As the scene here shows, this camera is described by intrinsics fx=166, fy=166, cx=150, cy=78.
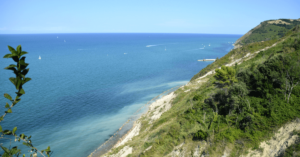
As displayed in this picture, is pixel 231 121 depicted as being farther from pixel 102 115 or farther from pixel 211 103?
pixel 102 115

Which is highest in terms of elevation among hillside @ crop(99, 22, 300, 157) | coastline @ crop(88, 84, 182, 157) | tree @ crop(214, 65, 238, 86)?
tree @ crop(214, 65, 238, 86)

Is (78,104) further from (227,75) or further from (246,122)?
(246,122)

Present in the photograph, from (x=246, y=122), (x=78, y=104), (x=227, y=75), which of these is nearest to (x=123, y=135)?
(x=78, y=104)

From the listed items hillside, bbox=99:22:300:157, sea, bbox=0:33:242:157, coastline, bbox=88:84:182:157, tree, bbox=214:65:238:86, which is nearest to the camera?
hillside, bbox=99:22:300:157

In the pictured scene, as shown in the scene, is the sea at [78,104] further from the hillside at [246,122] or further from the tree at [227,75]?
the tree at [227,75]

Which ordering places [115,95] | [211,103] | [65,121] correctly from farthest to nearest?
1. [115,95]
2. [65,121]
3. [211,103]

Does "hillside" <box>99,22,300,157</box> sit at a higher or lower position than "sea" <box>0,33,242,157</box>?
higher

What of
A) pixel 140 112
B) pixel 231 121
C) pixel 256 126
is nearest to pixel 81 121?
pixel 140 112

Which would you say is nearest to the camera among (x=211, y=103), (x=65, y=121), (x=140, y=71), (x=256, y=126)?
(x=256, y=126)

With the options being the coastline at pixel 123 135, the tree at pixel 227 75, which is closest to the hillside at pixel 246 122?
the tree at pixel 227 75

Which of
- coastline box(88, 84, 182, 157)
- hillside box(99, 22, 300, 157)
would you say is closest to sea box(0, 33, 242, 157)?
coastline box(88, 84, 182, 157)

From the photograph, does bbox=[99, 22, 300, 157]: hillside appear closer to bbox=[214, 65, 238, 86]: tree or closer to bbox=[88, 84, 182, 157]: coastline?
bbox=[214, 65, 238, 86]: tree
